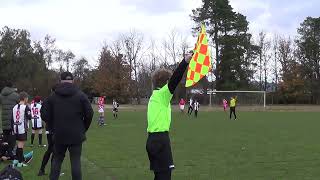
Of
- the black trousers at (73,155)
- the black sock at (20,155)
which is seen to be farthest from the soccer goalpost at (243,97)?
the black trousers at (73,155)

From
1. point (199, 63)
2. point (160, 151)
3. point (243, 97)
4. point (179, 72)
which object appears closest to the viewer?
point (179, 72)

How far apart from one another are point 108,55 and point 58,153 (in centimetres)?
9191

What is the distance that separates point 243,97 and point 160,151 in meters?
68.3

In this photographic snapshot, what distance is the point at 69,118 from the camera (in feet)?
23.3

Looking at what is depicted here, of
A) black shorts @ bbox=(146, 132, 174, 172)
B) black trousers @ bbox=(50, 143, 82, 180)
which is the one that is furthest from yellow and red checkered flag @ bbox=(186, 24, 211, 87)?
black trousers @ bbox=(50, 143, 82, 180)

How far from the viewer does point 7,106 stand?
1205cm

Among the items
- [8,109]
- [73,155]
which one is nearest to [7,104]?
[8,109]

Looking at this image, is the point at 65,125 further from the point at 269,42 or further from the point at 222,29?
the point at 269,42

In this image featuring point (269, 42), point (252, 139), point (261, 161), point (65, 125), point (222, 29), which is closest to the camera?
point (65, 125)

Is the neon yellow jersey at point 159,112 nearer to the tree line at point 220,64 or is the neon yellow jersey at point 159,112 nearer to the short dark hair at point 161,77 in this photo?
the short dark hair at point 161,77

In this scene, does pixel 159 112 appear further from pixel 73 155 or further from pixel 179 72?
pixel 73 155

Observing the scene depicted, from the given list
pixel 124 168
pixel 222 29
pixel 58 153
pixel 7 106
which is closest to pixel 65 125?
pixel 58 153

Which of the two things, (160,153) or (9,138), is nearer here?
(160,153)

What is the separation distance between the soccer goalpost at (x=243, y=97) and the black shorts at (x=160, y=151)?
6526 cm
